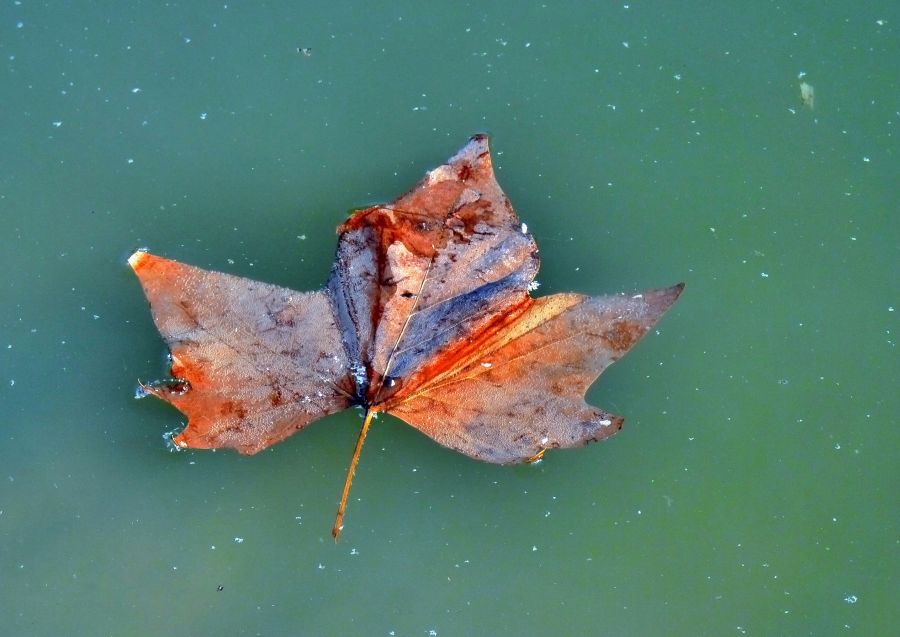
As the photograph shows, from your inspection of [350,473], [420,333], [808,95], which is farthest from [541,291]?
[808,95]

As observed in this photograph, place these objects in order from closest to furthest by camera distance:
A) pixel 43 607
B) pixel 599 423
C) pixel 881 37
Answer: pixel 599 423 < pixel 43 607 < pixel 881 37

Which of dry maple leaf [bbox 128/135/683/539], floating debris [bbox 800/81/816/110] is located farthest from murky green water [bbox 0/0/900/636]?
dry maple leaf [bbox 128/135/683/539]

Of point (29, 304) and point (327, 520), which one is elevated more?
point (29, 304)

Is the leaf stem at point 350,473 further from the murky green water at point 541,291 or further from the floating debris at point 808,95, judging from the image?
the floating debris at point 808,95

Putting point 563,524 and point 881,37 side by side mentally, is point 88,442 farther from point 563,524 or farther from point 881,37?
point 881,37

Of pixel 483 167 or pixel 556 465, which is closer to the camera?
pixel 483 167

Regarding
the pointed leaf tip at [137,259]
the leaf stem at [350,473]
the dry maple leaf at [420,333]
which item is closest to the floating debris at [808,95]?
the dry maple leaf at [420,333]

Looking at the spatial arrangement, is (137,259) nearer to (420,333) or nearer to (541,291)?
(420,333)

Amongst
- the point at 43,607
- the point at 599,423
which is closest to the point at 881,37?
the point at 599,423
